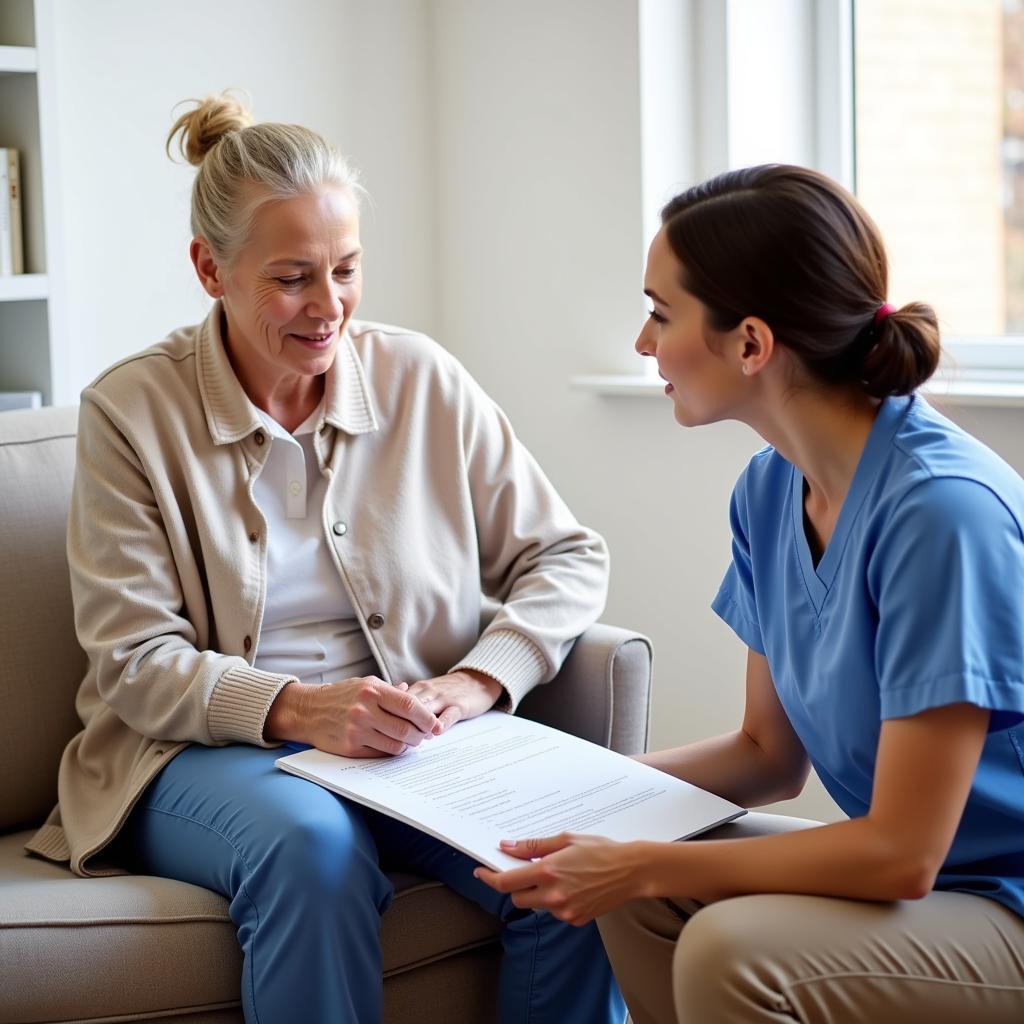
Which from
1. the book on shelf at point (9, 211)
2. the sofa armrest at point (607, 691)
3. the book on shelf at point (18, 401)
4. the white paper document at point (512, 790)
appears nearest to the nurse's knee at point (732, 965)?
the white paper document at point (512, 790)

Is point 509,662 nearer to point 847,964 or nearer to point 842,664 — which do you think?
point 842,664

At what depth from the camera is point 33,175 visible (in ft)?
7.39

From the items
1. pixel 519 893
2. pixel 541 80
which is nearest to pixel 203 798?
pixel 519 893

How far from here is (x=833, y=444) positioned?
1297 mm

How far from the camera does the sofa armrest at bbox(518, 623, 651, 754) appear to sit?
5.91 ft

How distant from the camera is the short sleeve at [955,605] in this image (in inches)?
43.8

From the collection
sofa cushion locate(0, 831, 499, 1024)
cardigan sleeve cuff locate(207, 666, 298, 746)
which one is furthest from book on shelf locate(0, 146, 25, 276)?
sofa cushion locate(0, 831, 499, 1024)

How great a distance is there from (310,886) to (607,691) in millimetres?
522

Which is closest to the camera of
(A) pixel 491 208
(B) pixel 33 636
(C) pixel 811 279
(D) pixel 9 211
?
(C) pixel 811 279

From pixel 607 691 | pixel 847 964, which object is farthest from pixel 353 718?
pixel 847 964

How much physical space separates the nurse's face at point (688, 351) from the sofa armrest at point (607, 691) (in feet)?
1.71

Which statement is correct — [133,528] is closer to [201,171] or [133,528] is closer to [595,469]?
[201,171]

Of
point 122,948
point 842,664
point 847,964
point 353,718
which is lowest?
point 122,948

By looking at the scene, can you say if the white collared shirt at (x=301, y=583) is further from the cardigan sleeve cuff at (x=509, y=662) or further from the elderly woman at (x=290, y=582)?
the cardigan sleeve cuff at (x=509, y=662)
